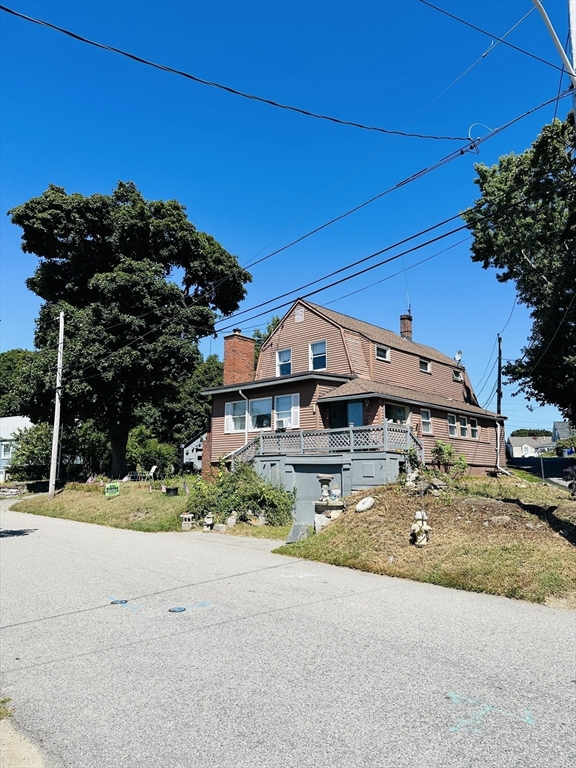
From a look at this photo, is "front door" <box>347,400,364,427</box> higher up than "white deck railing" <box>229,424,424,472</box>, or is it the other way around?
"front door" <box>347,400,364,427</box>

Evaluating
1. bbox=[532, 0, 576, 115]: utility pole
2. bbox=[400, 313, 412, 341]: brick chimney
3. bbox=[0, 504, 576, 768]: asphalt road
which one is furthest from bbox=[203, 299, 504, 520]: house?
bbox=[532, 0, 576, 115]: utility pole

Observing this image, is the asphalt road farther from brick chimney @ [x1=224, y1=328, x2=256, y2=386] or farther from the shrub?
brick chimney @ [x1=224, y1=328, x2=256, y2=386]

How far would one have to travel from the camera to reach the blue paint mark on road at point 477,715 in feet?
12.5

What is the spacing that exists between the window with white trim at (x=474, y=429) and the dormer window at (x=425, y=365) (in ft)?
12.2

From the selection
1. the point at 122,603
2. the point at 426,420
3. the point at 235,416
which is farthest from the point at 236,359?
the point at 122,603

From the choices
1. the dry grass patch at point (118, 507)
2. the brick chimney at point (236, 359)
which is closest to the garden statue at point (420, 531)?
the dry grass patch at point (118, 507)

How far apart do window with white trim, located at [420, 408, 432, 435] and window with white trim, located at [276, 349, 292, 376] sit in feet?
23.5

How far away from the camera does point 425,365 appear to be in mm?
30156

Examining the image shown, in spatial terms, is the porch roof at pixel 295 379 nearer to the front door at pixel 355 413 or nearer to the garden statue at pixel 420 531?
the front door at pixel 355 413

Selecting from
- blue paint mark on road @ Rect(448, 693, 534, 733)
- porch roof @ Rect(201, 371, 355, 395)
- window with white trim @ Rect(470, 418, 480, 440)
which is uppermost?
porch roof @ Rect(201, 371, 355, 395)

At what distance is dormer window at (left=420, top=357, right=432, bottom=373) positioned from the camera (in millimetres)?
29812

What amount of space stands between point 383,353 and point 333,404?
4922 mm

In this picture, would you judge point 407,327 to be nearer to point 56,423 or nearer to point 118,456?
point 118,456

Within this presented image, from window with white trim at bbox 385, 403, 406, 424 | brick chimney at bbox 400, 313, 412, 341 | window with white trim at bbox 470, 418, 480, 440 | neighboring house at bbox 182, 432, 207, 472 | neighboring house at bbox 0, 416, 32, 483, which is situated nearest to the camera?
window with white trim at bbox 385, 403, 406, 424
